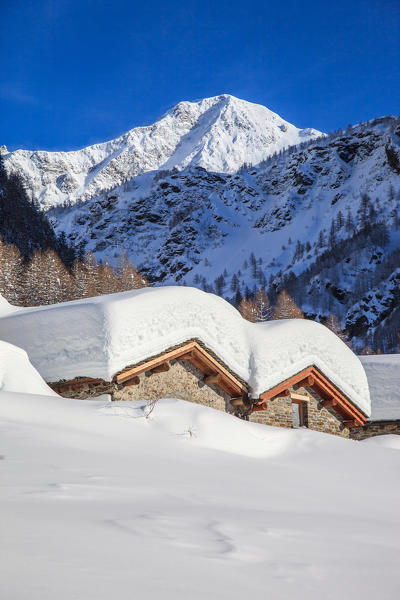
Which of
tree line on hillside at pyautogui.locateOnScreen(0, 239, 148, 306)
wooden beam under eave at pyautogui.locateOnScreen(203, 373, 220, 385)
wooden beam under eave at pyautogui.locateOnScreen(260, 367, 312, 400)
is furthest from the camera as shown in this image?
tree line on hillside at pyautogui.locateOnScreen(0, 239, 148, 306)

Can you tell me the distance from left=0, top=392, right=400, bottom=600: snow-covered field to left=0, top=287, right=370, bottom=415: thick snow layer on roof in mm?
3411

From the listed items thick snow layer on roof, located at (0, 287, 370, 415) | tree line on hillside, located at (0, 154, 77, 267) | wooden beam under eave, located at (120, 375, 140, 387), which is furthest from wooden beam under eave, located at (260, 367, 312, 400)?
tree line on hillside, located at (0, 154, 77, 267)

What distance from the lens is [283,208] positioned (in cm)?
18825

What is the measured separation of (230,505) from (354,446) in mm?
4710

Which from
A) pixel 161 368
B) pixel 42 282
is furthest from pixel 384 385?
pixel 42 282

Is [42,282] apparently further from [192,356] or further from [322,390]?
[192,356]

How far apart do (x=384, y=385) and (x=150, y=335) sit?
12.1 meters

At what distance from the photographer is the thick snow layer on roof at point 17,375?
8.04 m

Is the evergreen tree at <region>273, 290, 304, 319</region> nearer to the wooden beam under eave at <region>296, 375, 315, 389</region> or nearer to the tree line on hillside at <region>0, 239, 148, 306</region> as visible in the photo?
the tree line on hillside at <region>0, 239, 148, 306</region>

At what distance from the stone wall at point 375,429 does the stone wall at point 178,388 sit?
8.47 metres

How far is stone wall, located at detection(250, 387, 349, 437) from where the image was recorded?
45.5 ft

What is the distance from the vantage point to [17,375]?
8.22 m

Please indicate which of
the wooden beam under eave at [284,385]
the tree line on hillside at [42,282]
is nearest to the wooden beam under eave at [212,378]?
the wooden beam under eave at [284,385]

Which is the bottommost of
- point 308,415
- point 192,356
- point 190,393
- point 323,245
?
point 308,415
